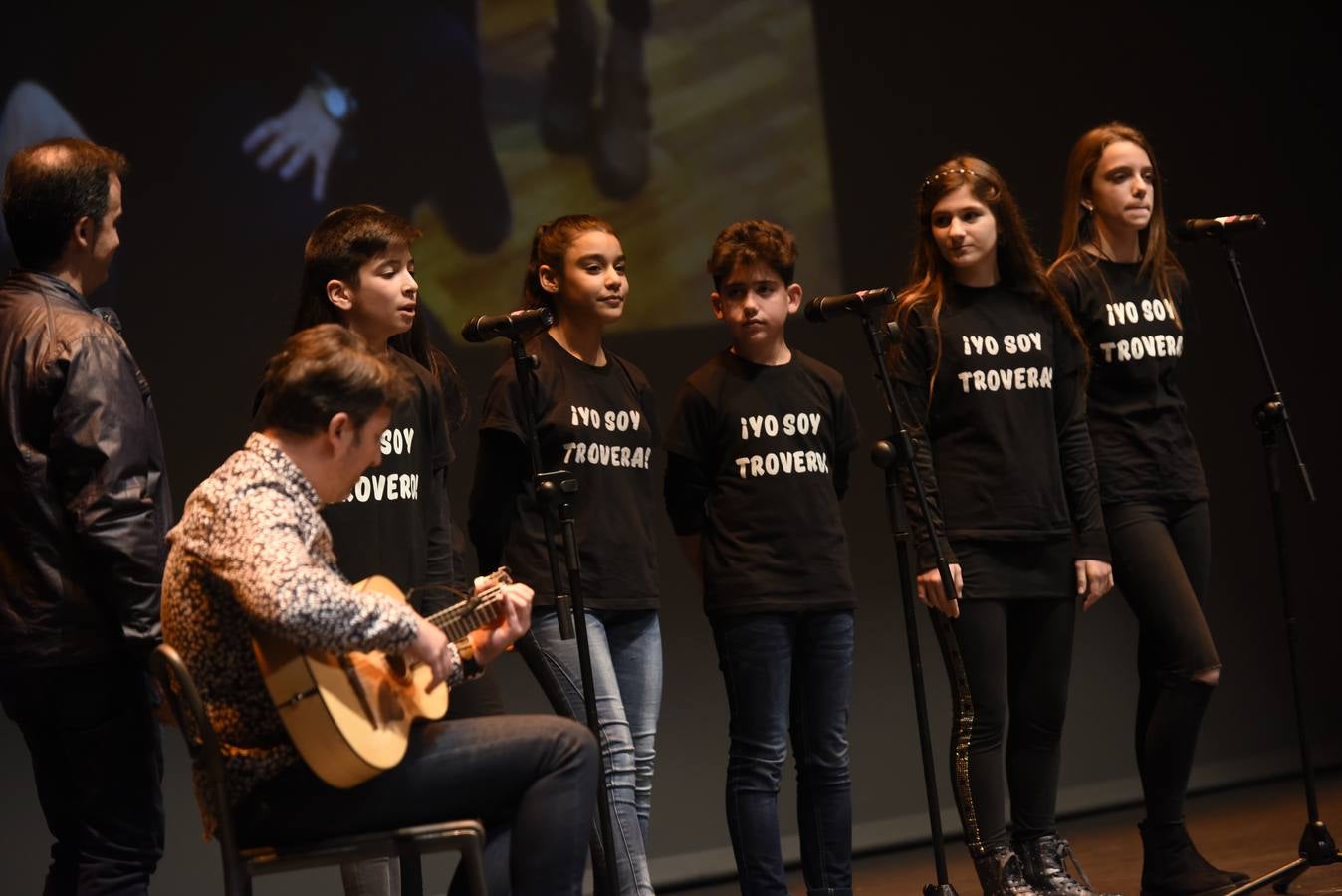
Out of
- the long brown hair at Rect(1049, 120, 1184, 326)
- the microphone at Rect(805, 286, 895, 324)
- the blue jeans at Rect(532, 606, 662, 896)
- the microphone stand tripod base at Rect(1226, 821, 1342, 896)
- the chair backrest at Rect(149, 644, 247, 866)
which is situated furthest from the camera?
the long brown hair at Rect(1049, 120, 1184, 326)

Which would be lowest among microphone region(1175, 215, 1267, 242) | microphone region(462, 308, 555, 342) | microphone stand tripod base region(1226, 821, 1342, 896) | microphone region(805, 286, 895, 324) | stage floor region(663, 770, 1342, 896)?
stage floor region(663, 770, 1342, 896)

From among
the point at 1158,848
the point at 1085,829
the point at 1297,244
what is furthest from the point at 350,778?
the point at 1297,244

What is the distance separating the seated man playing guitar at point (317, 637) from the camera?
2268 mm

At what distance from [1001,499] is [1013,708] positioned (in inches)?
19.8

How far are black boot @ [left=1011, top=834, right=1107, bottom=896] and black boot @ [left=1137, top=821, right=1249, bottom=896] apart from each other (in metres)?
0.22

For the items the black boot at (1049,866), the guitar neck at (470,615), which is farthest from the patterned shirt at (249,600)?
the black boot at (1049,866)

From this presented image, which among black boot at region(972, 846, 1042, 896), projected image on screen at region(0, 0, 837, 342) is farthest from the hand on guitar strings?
projected image on screen at region(0, 0, 837, 342)

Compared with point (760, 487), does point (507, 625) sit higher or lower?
lower

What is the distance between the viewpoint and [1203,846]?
449 centimetres

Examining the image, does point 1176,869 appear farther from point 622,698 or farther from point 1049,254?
point 1049,254

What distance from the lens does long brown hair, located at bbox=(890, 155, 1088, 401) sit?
12.3 ft

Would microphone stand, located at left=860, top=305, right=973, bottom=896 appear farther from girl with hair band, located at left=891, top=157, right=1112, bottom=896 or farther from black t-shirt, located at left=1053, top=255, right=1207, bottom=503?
black t-shirt, located at left=1053, top=255, right=1207, bottom=503

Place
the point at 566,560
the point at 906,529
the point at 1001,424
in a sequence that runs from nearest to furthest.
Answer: the point at 566,560 < the point at 906,529 < the point at 1001,424

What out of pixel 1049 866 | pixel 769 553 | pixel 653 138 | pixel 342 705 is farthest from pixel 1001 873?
pixel 653 138
